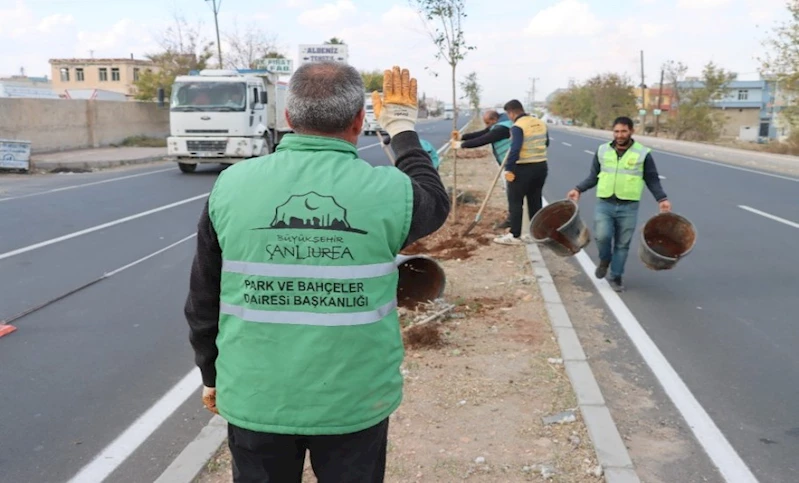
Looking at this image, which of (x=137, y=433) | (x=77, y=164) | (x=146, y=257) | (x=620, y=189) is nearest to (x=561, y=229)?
(x=620, y=189)

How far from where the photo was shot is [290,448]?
80.1 inches

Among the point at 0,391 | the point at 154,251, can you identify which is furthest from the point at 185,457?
the point at 154,251

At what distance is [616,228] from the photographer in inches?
296

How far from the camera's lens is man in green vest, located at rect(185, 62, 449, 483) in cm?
190

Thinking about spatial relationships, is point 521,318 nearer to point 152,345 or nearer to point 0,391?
point 152,345

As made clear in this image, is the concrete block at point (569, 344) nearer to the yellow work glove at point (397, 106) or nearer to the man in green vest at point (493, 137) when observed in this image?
the yellow work glove at point (397, 106)

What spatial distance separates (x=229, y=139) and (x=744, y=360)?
53.1 ft

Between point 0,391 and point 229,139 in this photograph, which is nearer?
point 0,391

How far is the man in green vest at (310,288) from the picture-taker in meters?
1.90

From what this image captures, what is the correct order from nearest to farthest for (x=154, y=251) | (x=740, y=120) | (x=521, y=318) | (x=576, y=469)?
(x=576, y=469) < (x=521, y=318) < (x=154, y=251) < (x=740, y=120)

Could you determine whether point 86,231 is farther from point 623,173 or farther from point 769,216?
point 769,216

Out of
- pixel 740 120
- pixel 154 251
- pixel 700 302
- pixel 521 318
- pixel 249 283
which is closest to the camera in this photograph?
pixel 249 283

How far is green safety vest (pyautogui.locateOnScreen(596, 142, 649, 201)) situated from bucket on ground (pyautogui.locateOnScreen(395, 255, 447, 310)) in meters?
2.31

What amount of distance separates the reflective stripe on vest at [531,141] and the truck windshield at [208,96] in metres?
12.3
